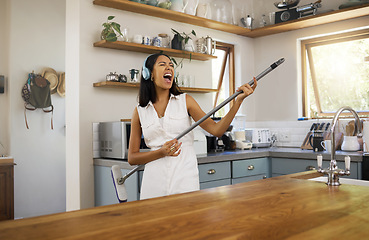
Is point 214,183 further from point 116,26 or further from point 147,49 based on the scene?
point 116,26

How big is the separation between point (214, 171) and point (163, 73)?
59.3 inches

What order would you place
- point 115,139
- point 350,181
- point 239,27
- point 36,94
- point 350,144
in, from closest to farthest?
point 350,181
point 115,139
point 350,144
point 239,27
point 36,94

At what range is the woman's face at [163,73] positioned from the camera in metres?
2.25

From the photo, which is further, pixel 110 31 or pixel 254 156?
pixel 254 156

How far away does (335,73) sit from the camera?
15.3 feet

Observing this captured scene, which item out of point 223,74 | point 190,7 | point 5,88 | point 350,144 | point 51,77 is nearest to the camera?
point 350,144

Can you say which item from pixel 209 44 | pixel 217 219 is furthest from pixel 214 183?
pixel 217 219

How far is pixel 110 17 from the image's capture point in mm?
3555

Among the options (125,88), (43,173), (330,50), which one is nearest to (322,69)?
(330,50)

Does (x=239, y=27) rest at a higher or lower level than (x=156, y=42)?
higher

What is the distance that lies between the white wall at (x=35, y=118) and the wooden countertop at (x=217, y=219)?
4.34 metres

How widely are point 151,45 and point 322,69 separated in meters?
2.11

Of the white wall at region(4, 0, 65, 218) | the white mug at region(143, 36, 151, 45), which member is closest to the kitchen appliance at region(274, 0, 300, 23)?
the white mug at region(143, 36, 151, 45)

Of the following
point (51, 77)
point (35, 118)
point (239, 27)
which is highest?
point (239, 27)
